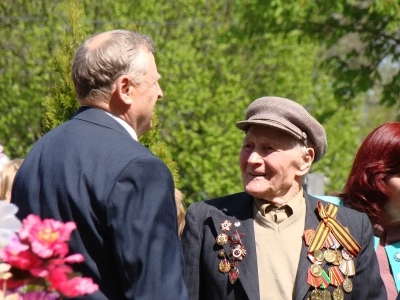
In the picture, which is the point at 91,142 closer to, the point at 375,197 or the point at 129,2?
the point at 375,197

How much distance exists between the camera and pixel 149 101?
3.01 m

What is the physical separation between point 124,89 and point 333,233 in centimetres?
113

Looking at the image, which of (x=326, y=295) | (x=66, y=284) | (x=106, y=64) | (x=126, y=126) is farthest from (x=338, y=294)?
(x=66, y=284)

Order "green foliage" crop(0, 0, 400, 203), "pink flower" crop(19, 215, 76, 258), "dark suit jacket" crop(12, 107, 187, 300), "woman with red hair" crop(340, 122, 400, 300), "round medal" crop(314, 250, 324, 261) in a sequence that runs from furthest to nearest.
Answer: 1. "green foliage" crop(0, 0, 400, 203)
2. "woman with red hair" crop(340, 122, 400, 300)
3. "round medal" crop(314, 250, 324, 261)
4. "dark suit jacket" crop(12, 107, 187, 300)
5. "pink flower" crop(19, 215, 76, 258)

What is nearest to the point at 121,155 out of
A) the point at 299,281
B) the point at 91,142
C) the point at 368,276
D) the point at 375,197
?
the point at 91,142

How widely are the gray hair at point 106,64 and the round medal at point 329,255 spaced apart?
1.09m

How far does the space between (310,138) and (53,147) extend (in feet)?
3.92

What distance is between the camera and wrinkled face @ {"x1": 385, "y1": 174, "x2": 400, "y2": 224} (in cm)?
398

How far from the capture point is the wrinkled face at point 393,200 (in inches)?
157

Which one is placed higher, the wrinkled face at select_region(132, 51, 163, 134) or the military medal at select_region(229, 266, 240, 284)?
the wrinkled face at select_region(132, 51, 163, 134)

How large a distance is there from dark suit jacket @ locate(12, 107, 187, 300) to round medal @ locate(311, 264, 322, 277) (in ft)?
2.70

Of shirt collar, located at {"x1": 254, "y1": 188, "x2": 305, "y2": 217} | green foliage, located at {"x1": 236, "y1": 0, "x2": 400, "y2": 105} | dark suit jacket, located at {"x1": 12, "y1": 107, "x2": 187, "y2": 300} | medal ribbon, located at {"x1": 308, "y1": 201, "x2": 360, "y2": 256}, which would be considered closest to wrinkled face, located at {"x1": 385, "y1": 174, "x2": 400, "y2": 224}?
medal ribbon, located at {"x1": 308, "y1": 201, "x2": 360, "y2": 256}

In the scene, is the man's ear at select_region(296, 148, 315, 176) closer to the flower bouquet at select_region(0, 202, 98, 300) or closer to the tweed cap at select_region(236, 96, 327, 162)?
the tweed cap at select_region(236, 96, 327, 162)

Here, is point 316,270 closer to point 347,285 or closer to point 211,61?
point 347,285
